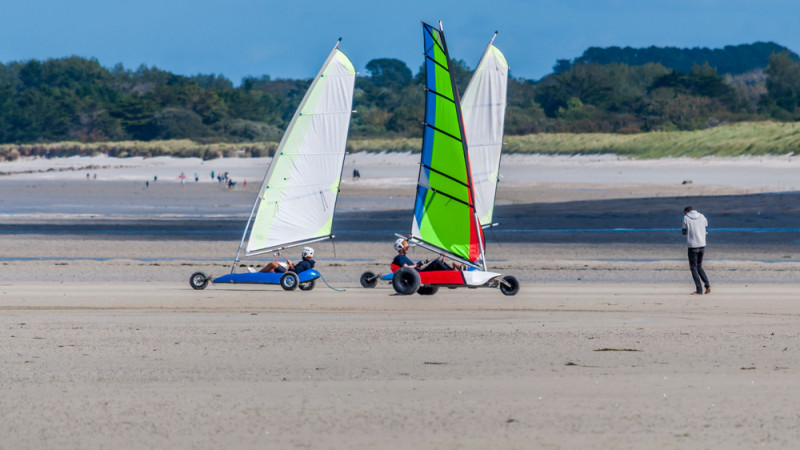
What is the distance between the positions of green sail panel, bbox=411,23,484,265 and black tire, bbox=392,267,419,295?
5.60 ft

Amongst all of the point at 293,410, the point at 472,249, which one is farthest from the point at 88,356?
the point at 472,249

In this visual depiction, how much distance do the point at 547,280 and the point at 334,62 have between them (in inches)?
233

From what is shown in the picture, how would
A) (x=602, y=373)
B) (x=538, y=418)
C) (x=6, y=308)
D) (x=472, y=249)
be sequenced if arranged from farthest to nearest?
(x=472, y=249)
(x=6, y=308)
(x=602, y=373)
(x=538, y=418)

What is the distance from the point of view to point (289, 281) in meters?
18.1

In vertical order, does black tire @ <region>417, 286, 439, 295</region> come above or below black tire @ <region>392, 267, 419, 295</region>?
below

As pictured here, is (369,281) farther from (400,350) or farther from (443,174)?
(400,350)

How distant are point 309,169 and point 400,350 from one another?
8.89 meters

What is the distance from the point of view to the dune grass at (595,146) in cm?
6412

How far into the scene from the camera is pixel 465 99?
70.4 feet

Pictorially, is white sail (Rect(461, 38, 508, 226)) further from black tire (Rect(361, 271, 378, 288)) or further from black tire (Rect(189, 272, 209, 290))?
black tire (Rect(189, 272, 209, 290))

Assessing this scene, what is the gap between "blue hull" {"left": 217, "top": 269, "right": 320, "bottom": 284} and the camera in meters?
18.2

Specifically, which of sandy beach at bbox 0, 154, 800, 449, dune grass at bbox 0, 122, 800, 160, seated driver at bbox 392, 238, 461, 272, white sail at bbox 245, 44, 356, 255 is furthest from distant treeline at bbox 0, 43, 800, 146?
seated driver at bbox 392, 238, 461, 272

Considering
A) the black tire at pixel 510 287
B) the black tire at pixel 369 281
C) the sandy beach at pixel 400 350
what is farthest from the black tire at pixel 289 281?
the black tire at pixel 510 287

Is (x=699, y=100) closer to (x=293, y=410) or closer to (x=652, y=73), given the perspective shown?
(x=652, y=73)
